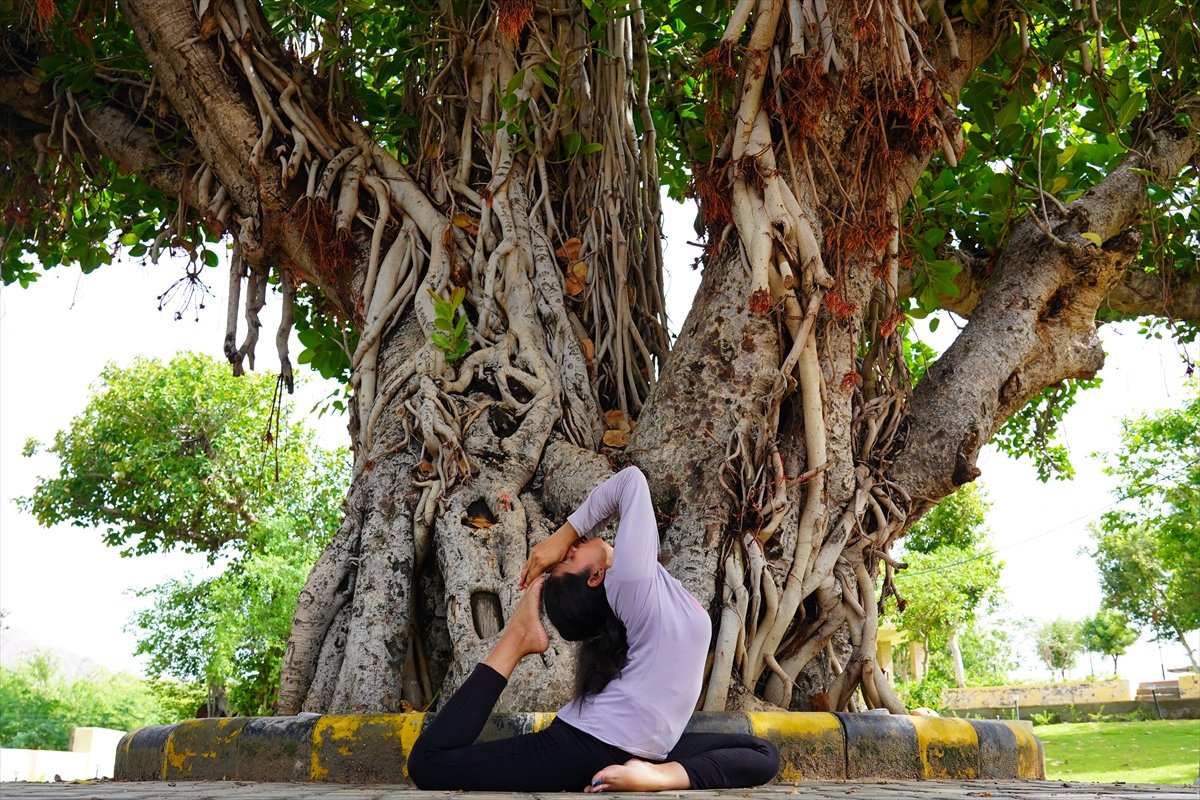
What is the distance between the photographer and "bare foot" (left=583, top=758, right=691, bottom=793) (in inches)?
88.3

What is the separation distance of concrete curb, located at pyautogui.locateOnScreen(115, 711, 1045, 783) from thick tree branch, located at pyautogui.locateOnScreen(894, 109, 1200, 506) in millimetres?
921

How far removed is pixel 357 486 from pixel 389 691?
2.60 ft

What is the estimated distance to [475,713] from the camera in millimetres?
2363

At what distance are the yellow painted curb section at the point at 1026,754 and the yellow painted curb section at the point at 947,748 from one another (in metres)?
0.24

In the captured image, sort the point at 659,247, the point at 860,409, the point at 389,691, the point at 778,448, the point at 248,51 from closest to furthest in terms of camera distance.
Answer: the point at 389,691 → the point at 778,448 → the point at 860,409 → the point at 248,51 → the point at 659,247

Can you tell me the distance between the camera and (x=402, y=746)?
8.53 ft

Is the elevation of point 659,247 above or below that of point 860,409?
above

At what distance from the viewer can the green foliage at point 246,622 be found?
14555 millimetres

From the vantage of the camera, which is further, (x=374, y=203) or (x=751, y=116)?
(x=374, y=203)

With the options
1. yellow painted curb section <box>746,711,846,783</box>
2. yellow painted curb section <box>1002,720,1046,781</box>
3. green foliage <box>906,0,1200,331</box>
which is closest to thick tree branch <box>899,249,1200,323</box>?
green foliage <box>906,0,1200,331</box>

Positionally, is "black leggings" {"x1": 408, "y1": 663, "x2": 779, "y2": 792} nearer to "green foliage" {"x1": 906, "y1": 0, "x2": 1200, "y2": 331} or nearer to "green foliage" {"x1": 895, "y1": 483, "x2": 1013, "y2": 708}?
"green foliage" {"x1": 906, "y1": 0, "x2": 1200, "y2": 331}

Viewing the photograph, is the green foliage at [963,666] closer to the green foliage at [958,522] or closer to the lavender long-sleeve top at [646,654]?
the green foliage at [958,522]

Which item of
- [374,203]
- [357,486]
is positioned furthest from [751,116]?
[357,486]

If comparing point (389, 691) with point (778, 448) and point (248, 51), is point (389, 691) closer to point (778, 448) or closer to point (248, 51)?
point (778, 448)
